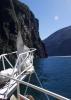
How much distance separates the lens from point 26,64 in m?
16.5

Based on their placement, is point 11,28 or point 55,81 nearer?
point 55,81

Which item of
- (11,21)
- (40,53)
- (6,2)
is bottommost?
(40,53)

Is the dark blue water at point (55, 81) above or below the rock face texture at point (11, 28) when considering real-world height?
below

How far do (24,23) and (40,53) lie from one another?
87.1 ft

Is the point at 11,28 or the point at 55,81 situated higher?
the point at 11,28

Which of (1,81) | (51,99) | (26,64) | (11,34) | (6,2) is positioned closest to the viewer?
(1,81)

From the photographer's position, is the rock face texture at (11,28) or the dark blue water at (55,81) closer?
the dark blue water at (55,81)

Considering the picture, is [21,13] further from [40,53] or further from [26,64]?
[26,64]

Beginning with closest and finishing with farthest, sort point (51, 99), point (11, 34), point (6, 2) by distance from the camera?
point (51, 99) → point (11, 34) → point (6, 2)

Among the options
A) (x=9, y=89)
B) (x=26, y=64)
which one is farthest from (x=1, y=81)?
(x=26, y=64)

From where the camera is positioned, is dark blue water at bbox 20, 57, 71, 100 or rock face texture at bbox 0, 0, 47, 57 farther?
rock face texture at bbox 0, 0, 47, 57

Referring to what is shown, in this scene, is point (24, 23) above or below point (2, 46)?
above

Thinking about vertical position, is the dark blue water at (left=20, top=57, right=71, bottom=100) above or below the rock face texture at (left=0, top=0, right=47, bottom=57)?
below

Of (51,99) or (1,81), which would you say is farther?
(51,99)
